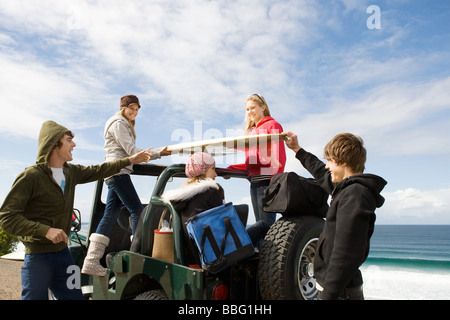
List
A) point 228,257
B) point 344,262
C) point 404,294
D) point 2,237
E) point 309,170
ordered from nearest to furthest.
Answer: point 344,262
point 228,257
point 309,170
point 404,294
point 2,237

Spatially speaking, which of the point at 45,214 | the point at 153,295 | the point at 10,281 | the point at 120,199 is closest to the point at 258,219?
the point at 153,295

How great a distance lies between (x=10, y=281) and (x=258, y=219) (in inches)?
312

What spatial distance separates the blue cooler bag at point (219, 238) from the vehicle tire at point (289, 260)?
20 centimetres

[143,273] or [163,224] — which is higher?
[163,224]

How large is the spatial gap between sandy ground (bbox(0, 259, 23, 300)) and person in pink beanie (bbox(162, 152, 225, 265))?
589 cm

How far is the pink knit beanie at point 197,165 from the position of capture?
3.16 m

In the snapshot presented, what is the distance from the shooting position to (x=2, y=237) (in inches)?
906

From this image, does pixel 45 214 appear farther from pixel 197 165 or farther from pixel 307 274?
pixel 307 274

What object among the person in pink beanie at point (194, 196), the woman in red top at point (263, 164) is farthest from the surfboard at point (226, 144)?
the person in pink beanie at point (194, 196)

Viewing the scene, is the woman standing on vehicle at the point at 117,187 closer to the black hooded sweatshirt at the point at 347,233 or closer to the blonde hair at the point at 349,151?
the blonde hair at the point at 349,151

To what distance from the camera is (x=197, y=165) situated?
10.4ft

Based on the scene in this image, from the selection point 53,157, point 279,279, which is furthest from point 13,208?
point 279,279

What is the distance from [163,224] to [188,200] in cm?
47

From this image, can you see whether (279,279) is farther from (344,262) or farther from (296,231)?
(344,262)
